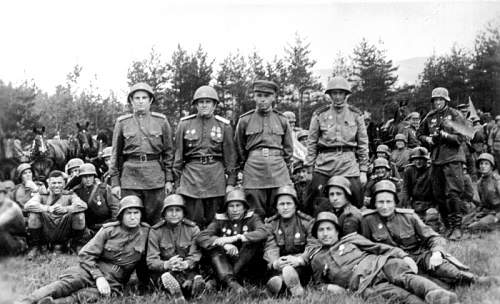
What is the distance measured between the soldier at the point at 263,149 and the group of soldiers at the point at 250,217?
0.01m

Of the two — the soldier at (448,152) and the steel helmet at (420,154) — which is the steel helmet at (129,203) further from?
the steel helmet at (420,154)

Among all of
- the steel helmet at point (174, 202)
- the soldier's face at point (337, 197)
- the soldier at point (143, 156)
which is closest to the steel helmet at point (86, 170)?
the soldier at point (143, 156)

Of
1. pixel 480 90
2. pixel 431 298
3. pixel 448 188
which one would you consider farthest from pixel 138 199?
pixel 480 90

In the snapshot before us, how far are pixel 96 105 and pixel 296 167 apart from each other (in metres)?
27.7

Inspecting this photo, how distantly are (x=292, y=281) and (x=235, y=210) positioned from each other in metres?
1.16

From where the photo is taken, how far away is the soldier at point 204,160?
6203 mm

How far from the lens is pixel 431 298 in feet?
14.5

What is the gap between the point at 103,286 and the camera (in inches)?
203

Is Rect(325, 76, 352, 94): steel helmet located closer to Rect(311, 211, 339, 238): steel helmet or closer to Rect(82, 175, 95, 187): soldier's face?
Rect(311, 211, 339, 238): steel helmet

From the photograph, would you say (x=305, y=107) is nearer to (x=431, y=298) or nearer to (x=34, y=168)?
(x=34, y=168)

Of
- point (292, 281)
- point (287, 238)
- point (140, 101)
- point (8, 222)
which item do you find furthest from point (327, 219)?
point (8, 222)

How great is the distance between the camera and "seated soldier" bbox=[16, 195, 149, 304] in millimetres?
5055

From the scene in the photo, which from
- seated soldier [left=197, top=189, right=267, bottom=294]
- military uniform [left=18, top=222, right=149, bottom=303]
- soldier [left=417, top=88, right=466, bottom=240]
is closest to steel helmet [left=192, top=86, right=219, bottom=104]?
seated soldier [left=197, top=189, right=267, bottom=294]

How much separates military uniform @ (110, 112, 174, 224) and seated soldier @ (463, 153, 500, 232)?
4.79 m
